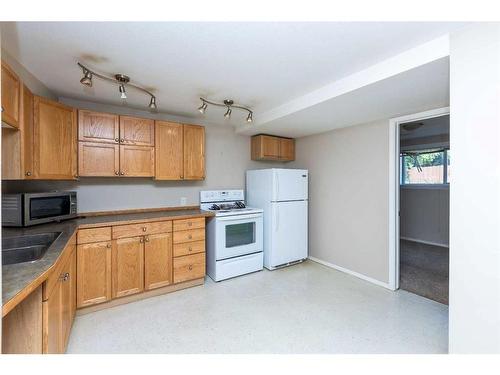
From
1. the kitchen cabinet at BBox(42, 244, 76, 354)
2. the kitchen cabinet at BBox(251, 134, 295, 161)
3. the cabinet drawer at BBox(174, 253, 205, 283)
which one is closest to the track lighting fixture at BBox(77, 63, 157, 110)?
the kitchen cabinet at BBox(42, 244, 76, 354)

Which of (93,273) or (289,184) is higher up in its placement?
(289,184)

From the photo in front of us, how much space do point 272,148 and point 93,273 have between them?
2958mm

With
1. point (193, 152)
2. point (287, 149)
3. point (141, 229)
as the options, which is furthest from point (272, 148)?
point (141, 229)

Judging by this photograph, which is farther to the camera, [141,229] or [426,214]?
[426,214]

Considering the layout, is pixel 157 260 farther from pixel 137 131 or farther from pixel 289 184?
pixel 289 184

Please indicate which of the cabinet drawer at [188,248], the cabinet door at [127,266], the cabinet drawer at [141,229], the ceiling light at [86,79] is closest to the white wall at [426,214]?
the cabinet drawer at [188,248]

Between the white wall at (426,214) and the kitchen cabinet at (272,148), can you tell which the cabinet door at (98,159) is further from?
the white wall at (426,214)

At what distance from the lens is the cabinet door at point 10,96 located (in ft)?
4.92

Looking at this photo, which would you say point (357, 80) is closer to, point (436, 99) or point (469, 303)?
point (436, 99)

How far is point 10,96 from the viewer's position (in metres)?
1.60

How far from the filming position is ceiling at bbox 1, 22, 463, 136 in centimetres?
149

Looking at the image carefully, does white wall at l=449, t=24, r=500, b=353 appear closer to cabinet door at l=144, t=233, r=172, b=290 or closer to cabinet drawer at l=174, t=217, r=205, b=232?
cabinet drawer at l=174, t=217, r=205, b=232

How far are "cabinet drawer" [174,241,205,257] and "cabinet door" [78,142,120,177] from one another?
3.64 feet

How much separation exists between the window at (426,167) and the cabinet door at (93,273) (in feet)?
19.2
